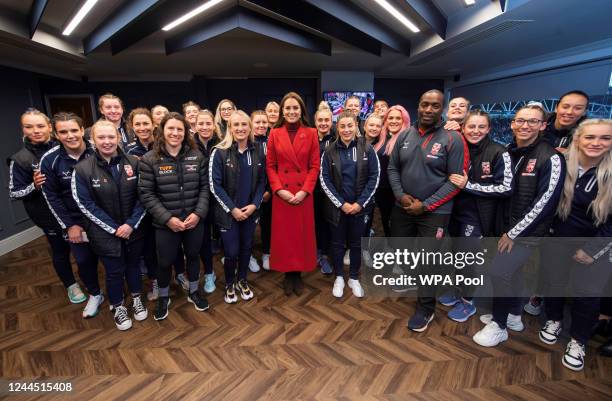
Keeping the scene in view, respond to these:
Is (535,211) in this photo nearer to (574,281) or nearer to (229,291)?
(574,281)

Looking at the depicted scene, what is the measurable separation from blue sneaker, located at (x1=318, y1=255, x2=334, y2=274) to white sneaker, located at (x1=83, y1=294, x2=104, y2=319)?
6.69 ft

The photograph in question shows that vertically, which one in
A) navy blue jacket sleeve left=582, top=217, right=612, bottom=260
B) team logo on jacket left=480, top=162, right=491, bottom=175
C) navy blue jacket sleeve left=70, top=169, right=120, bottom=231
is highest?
team logo on jacket left=480, top=162, right=491, bottom=175

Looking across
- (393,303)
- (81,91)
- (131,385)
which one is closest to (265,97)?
(81,91)

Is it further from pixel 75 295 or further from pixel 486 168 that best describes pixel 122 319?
pixel 486 168

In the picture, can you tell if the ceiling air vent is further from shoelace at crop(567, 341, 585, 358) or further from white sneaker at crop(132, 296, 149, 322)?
white sneaker at crop(132, 296, 149, 322)

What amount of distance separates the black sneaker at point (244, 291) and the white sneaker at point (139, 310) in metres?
0.77

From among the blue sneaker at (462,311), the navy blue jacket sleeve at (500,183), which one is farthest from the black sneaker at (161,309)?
the navy blue jacket sleeve at (500,183)

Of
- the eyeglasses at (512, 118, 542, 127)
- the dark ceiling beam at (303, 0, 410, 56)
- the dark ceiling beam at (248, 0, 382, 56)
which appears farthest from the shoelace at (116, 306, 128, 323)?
the dark ceiling beam at (303, 0, 410, 56)

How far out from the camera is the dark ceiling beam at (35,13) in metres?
2.93

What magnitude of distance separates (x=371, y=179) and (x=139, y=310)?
2.19m

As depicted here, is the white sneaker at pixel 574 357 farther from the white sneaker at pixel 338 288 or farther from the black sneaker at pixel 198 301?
the black sneaker at pixel 198 301

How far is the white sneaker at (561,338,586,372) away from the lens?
6.11ft

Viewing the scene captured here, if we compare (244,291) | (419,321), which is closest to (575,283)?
(419,321)

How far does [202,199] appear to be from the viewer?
2297 millimetres
